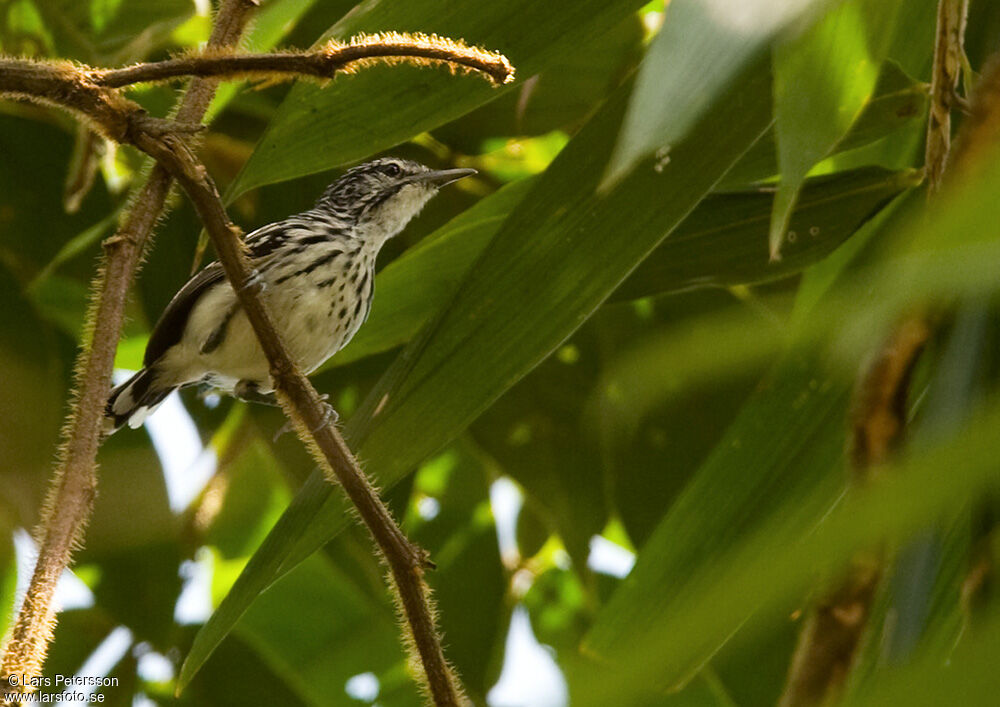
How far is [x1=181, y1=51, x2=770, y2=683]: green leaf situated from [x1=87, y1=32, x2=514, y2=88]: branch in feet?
1.98

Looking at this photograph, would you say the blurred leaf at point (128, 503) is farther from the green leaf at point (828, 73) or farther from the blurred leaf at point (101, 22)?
the green leaf at point (828, 73)

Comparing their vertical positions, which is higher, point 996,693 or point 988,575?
point 996,693

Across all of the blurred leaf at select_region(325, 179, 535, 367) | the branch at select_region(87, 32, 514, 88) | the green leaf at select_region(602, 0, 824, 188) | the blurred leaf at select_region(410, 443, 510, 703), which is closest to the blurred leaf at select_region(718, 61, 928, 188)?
the blurred leaf at select_region(325, 179, 535, 367)

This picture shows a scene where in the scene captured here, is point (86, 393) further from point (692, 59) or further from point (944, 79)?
point (944, 79)

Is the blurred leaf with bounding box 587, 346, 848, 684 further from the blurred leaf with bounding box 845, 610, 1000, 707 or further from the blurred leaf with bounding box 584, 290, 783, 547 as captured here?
the blurred leaf with bounding box 845, 610, 1000, 707

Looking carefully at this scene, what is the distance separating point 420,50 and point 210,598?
2.97m

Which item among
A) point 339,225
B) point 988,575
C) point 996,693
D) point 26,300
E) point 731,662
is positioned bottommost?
point 731,662

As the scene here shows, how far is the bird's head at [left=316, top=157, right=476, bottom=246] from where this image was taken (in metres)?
3.39

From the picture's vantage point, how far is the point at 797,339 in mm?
780

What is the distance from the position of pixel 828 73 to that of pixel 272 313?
5.90 feet

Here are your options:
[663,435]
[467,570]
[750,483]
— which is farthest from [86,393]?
[467,570]

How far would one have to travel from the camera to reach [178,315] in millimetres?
3043

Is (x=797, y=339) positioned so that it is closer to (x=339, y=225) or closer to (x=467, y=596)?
(x=339, y=225)

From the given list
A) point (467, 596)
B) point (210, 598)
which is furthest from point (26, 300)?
point (467, 596)
